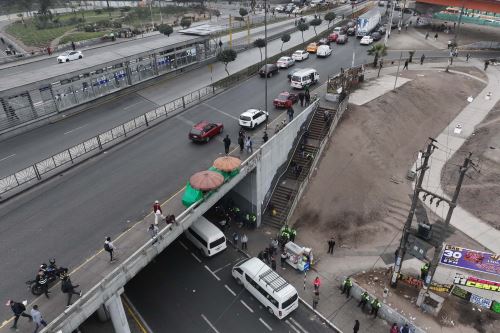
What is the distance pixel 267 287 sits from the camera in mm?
24359

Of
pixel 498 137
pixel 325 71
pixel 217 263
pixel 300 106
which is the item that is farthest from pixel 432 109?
pixel 217 263

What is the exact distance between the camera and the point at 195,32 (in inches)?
2128

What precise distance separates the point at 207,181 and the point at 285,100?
64.6 ft

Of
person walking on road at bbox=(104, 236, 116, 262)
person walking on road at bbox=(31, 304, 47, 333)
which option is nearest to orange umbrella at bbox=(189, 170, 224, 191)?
person walking on road at bbox=(104, 236, 116, 262)

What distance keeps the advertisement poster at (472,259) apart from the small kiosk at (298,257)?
31.1 ft

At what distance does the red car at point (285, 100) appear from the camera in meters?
40.4

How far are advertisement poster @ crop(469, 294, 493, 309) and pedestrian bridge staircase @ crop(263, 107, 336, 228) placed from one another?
15.5 m

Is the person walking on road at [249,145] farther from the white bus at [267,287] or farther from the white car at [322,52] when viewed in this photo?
the white car at [322,52]

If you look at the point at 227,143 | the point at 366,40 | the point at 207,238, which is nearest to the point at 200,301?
the point at 207,238

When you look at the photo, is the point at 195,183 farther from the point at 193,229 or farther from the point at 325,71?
the point at 325,71

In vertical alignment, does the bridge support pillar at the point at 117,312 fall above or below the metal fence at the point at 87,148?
below

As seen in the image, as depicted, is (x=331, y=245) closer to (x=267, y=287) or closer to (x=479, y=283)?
(x=267, y=287)

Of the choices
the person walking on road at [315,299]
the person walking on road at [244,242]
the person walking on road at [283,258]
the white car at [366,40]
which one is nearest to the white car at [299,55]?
the white car at [366,40]

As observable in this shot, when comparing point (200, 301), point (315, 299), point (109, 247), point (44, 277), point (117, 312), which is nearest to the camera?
point (44, 277)
